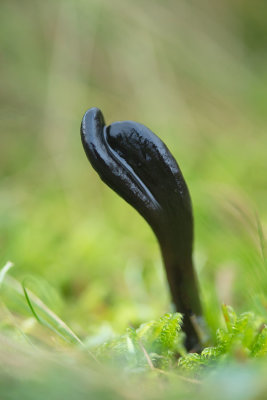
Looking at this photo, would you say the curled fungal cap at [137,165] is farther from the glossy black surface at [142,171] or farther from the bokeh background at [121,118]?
the bokeh background at [121,118]

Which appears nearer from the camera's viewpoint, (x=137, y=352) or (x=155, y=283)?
(x=137, y=352)

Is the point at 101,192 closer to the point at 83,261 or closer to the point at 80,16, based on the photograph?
the point at 83,261

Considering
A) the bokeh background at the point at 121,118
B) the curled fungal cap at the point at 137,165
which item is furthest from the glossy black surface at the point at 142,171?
the bokeh background at the point at 121,118

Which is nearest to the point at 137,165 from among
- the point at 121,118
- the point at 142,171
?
the point at 142,171

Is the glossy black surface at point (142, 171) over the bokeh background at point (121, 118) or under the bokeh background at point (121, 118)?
under

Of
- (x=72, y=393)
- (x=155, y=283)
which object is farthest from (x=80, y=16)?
(x=72, y=393)

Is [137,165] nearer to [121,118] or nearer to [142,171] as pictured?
[142,171]
